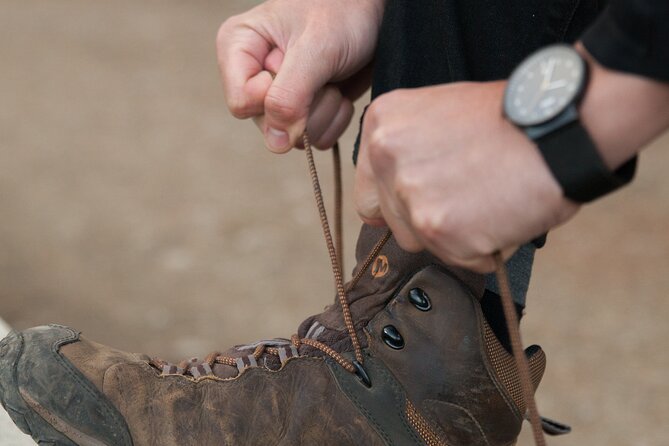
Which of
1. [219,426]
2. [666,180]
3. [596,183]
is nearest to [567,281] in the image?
[666,180]

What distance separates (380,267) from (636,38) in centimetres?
38

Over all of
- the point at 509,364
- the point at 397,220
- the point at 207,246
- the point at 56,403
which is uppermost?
the point at 397,220

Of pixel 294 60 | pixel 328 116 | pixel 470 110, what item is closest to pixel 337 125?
pixel 328 116

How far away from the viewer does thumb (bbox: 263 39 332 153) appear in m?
0.89

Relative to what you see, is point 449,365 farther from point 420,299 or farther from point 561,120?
point 561,120

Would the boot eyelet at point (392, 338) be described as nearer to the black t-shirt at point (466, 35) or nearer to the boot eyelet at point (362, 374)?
the boot eyelet at point (362, 374)

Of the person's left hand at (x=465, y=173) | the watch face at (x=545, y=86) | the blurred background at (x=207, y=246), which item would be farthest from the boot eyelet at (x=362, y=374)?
the blurred background at (x=207, y=246)

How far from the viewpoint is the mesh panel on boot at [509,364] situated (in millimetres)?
797

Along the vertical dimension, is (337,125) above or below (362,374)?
above

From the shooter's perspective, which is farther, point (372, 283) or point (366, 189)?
point (372, 283)

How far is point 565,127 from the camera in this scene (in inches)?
22.9

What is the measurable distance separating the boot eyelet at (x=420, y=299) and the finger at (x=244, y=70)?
269mm

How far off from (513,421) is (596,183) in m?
0.33

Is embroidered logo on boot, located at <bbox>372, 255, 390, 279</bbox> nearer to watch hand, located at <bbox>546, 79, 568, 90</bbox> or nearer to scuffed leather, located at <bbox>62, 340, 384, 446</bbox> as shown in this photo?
scuffed leather, located at <bbox>62, 340, 384, 446</bbox>
